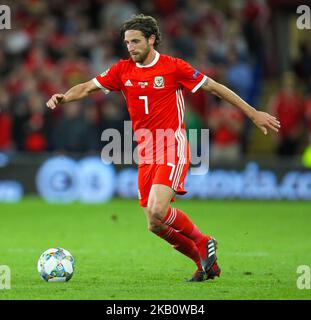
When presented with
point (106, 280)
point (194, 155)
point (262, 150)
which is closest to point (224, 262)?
point (106, 280)

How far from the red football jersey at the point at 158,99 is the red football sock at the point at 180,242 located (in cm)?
69

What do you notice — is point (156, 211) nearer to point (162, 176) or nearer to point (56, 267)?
point (162, 176)

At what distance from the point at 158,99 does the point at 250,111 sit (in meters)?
0.87

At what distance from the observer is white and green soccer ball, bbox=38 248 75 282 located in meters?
8.44

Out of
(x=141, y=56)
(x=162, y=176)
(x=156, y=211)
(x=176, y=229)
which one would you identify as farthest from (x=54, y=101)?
(x=176, y=229)

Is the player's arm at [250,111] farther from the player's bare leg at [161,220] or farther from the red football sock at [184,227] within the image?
the red football sock at [184,227]

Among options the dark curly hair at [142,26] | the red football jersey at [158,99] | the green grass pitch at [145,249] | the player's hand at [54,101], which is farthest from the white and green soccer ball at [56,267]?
the dark curly hair at [142,26]

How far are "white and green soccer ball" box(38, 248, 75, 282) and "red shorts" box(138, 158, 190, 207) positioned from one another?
91 centimetres

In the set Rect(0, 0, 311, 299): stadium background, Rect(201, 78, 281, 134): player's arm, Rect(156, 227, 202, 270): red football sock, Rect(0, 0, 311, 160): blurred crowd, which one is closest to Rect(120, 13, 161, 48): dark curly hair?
Rect(201, 78, 281, 134): player's arm

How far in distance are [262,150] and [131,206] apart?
4.22m

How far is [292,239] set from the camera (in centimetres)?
1234

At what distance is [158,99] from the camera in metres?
8.73

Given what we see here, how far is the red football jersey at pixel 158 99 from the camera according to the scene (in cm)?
870
